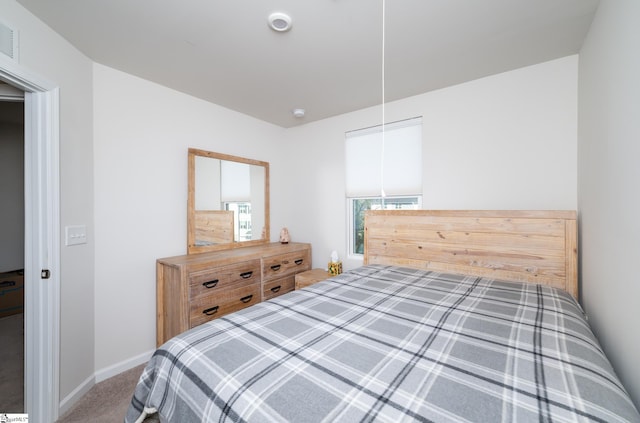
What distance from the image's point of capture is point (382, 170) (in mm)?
2758

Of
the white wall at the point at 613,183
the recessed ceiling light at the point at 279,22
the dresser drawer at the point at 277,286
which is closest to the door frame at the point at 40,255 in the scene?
the recessed ceiling light at the point at 279,22

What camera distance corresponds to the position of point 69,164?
1769 millimetres

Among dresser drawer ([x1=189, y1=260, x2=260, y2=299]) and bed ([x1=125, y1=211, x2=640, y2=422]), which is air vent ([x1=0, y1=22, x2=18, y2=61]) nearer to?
dresser drawer ([x1=189, y1=260, x2=260, y2=299])

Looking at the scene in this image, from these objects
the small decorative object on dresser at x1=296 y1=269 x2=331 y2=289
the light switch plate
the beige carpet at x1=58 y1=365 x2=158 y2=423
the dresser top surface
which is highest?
the light switch plate

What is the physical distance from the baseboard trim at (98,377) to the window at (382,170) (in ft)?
7.53

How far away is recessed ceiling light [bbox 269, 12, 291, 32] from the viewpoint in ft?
4.92

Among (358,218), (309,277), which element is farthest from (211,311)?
(358,218)

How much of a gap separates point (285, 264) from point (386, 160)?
164cm

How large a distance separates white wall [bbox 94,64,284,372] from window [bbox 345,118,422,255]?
1.76 m

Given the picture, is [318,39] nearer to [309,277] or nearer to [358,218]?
[358,218]

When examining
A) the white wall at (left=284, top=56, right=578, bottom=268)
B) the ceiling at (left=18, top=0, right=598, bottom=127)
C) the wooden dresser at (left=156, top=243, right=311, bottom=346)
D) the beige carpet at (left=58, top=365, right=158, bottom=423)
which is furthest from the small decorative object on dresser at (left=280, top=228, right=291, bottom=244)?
the beige carpet at (left=58, top=365, right=158, bottom=423)

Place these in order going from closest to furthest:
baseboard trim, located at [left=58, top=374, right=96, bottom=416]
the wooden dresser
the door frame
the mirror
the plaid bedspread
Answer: the plaid bedspread → the door frame → baseboard trim, located at [left=58, top=374, right=96, bottom=416] → the wooden dresser → the mirror

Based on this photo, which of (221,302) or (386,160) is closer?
(221,302)

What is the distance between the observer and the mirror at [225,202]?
8.53 ft
